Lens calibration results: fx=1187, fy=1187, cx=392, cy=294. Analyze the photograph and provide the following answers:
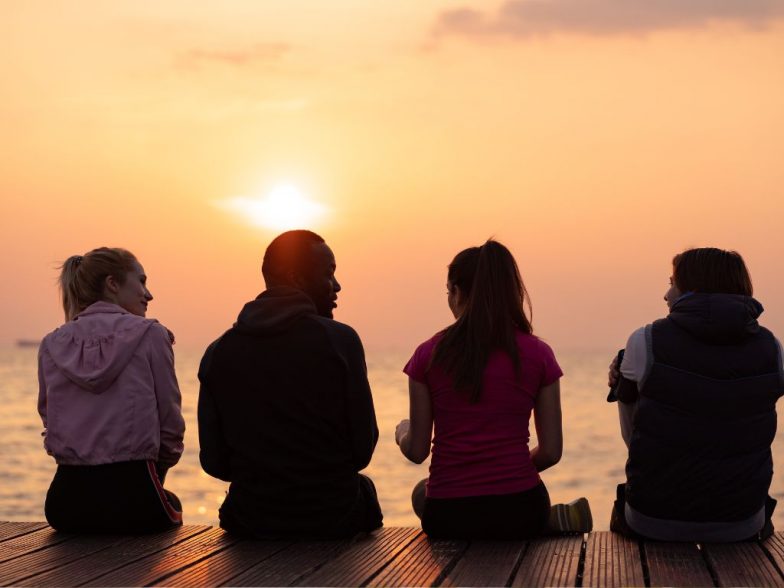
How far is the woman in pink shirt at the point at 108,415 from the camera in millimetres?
5766

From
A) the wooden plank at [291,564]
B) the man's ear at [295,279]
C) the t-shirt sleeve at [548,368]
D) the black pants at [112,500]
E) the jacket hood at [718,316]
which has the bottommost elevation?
the wooden plank at [291,564]

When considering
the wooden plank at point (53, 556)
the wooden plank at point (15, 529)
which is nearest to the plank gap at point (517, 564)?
the wooden plank at point (53, 556)

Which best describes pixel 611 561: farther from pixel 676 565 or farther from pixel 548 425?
pixel 548 425

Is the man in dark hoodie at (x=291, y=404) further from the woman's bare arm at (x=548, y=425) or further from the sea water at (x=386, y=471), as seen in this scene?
the sea water at (x=386, y=471)

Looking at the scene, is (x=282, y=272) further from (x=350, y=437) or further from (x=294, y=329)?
(x=350, y=437)

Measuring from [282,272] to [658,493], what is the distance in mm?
2000

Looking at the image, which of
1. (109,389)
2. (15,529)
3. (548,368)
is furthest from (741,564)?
(15,529)

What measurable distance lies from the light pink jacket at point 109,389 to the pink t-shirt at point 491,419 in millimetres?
1313

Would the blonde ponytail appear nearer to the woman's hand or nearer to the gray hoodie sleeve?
the gray hoodie sleeve

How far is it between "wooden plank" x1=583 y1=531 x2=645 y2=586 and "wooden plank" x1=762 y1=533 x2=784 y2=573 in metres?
0.57

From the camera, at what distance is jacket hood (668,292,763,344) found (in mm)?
5238

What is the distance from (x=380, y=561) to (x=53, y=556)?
147 cm

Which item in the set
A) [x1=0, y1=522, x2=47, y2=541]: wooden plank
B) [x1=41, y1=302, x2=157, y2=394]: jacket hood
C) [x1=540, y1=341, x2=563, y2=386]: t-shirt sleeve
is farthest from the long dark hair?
[x1=0, y1=522, x2=47, y2=541]: wooden plank

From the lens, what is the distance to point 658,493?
539 centimetres
